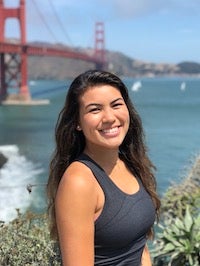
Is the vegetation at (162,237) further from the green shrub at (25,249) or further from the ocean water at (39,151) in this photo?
the ocean water at (39,151)

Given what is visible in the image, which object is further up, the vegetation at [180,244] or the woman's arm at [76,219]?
the woman's arm at [76,219]

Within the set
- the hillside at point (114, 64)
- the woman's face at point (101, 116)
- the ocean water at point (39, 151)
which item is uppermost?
the woman's face at point (101, 116)

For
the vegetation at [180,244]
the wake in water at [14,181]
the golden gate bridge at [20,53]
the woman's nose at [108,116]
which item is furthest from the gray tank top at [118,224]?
the golden gate bridge at [20,53]

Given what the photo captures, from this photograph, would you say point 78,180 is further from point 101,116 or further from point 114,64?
point 114,64

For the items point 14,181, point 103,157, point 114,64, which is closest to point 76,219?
point 103,157

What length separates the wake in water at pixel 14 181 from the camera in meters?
10.1

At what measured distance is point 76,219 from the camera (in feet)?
4.18

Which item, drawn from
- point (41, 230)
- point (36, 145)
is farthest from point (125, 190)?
point (36, 145)

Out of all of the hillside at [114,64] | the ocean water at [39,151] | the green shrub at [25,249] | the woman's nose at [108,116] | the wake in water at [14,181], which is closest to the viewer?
the woman's nose at [108,116]

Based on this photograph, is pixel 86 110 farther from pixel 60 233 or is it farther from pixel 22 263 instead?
pixel 22 263

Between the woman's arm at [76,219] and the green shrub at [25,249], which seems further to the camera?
the green shrub at [25,249]

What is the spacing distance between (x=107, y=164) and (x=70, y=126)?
0.48ft

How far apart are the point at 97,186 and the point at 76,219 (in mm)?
110

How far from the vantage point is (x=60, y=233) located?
130 cm
